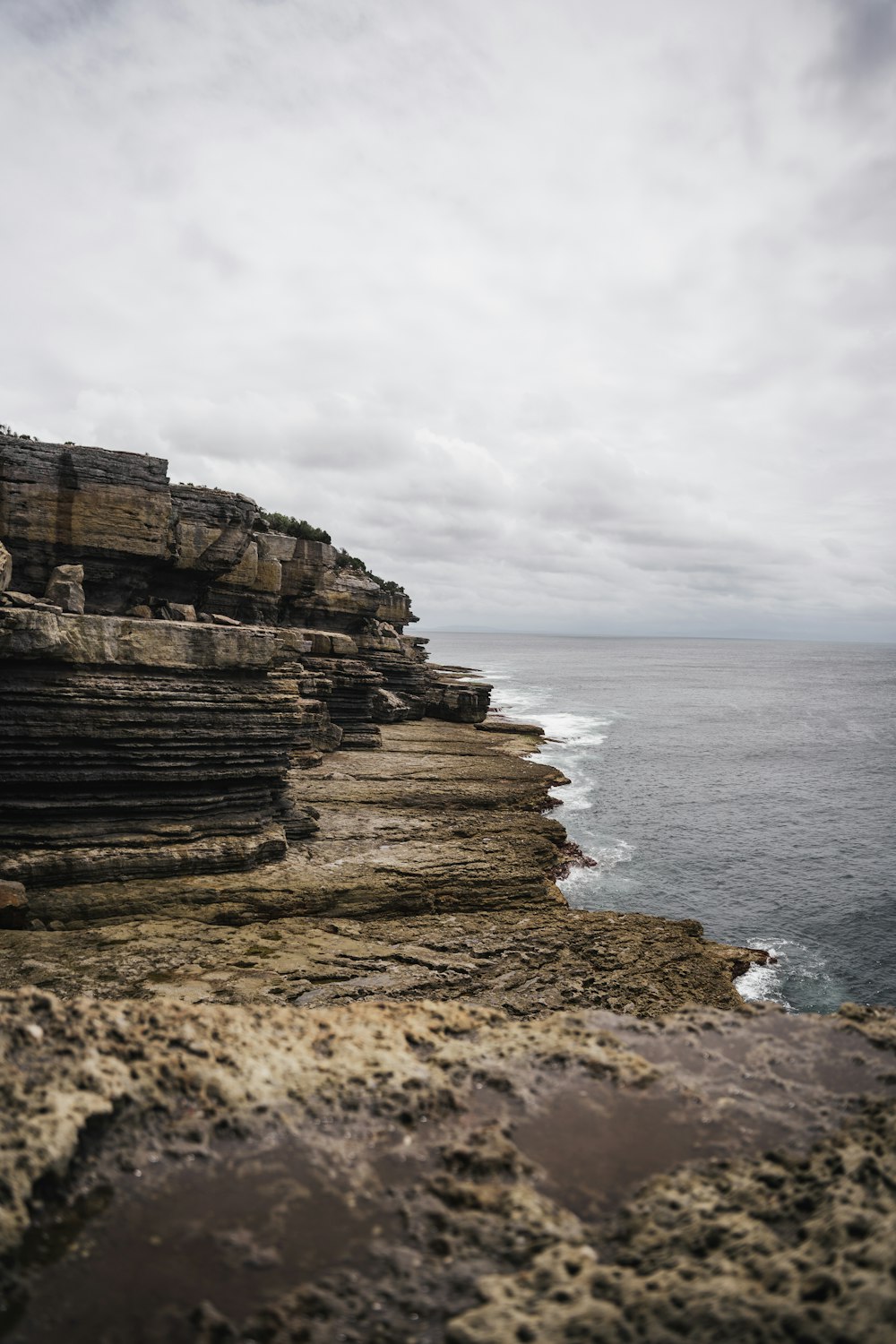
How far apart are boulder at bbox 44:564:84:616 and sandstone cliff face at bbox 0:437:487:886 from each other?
0.06 meters

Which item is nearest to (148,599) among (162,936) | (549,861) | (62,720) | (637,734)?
(62,720)

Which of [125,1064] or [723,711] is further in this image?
[723,711]

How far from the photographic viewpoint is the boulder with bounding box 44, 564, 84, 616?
62.4 ft

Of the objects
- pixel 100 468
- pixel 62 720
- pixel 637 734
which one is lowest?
pixel 637 734

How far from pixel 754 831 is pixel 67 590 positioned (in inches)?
1273

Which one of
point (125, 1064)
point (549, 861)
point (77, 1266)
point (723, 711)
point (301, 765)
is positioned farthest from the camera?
point (723, 711)

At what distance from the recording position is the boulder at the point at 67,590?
19016 millimetres

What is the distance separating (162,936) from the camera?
1505 cm

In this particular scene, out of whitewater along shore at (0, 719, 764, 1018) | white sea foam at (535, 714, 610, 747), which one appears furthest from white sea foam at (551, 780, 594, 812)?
white sea foam at (535, 714, 610, 747)

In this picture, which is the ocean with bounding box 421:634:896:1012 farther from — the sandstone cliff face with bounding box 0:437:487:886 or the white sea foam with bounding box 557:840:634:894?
the sandstone cliff face with bounding box 0:437:487:886

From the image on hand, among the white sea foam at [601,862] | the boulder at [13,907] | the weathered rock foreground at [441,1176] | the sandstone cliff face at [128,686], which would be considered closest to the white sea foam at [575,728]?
the white sea foam at [601,862]

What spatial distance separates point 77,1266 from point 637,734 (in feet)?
218

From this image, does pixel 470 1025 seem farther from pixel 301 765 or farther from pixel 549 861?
pixel 301 765

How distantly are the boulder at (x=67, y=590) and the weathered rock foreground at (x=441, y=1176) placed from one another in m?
15.1
